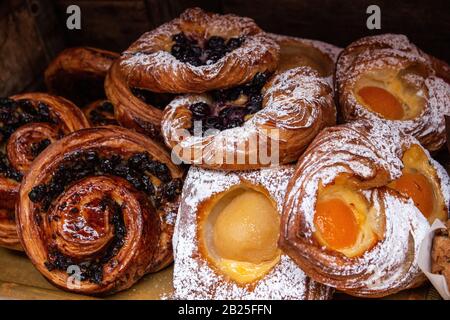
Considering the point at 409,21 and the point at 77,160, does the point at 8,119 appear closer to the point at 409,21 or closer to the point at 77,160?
the point at 77,160

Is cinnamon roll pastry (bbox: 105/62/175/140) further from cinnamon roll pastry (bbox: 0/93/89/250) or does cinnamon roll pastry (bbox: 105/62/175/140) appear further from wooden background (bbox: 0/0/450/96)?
wooden background (bbox: 0/0/450/96)

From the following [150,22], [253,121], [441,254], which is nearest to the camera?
[441,254]

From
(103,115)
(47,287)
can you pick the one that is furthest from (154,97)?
(47,287)

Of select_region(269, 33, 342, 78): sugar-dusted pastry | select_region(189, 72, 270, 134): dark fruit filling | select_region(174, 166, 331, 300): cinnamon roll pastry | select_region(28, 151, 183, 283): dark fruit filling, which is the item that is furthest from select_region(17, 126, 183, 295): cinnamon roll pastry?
select_region(269, 33, 342, 78): sugar-dusted pastry

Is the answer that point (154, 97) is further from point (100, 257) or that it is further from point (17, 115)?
point (100, 257)

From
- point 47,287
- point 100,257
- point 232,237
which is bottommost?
point 47,287

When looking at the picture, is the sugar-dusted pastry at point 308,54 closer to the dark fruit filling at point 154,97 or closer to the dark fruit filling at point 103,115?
the dark fruit filling at point 154,97
